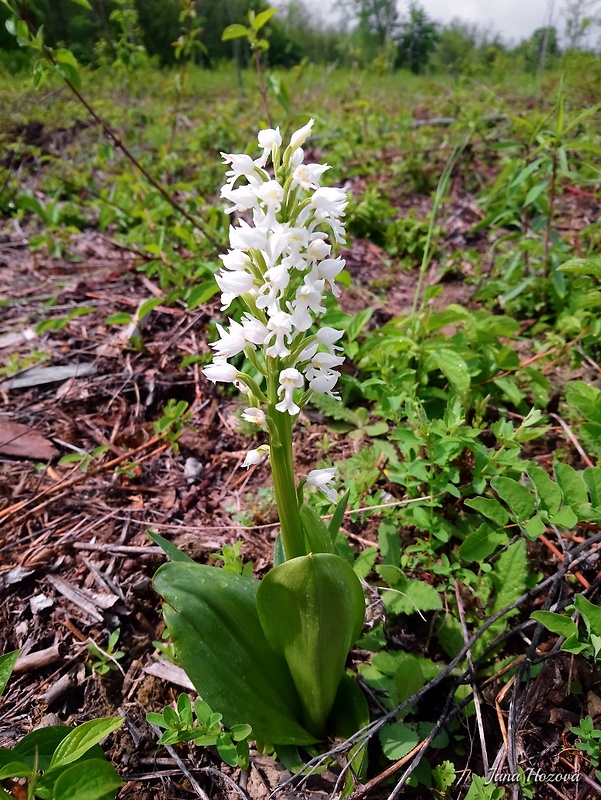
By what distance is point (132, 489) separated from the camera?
2.56m

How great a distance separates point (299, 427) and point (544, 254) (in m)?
2.16

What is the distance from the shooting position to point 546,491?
155 cm

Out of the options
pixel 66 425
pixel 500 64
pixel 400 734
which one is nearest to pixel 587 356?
pixel 400 734

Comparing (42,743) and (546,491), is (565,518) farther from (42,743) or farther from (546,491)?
(42,743)

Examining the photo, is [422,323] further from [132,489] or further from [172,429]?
[132,489]

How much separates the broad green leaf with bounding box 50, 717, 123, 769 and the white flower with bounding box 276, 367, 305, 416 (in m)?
0.91

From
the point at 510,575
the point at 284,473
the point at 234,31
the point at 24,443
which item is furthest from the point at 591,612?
the point at 234,31

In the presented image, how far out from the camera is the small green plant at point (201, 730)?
4.54 ft

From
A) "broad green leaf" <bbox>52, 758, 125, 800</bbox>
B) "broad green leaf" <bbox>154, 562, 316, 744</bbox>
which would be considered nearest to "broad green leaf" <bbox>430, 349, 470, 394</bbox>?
"broad green leaf" <bbox>154, 562, 316, 744</bbox>

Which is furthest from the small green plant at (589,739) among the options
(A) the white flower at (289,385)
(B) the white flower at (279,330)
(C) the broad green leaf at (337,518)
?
(B) the white flower at (279,330)

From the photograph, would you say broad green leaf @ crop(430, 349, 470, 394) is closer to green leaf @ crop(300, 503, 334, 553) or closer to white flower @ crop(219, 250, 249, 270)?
green leaf @ crop(300, 503, 334, 553)

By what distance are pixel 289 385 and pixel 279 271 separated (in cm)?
30

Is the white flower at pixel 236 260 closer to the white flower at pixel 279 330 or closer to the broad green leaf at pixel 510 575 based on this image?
the white flower at pixel 279 330

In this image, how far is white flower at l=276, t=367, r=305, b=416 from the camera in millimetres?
1324
